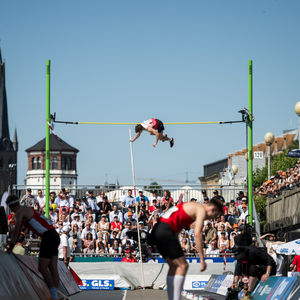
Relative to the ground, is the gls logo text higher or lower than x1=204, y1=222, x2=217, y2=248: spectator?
lower

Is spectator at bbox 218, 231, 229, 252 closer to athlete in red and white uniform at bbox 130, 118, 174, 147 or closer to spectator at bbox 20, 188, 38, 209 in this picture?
athlete in red and white uniform at bbox 130, 118, 174, 147

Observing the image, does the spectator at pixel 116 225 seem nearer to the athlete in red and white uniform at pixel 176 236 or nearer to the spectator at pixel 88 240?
the spectator at pixel 88 240

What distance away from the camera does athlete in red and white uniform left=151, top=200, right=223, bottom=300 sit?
246 inches

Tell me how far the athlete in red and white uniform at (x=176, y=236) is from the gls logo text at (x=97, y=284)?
10961mm

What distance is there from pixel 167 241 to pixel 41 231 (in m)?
2.51

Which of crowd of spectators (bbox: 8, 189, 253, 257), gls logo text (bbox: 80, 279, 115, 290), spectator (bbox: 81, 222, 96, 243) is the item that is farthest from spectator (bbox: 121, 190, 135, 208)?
gls logo text (bbox: 80, 279, 115, 290)

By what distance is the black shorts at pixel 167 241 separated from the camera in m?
6.28

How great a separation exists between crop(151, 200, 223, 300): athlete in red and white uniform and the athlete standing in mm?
2271

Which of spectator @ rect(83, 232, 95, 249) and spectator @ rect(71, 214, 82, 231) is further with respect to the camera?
spectator @ rect(71, 214, 82, 231)

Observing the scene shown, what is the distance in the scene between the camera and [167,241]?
6293mm

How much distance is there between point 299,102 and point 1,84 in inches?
4878

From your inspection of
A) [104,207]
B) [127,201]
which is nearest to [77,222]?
[104,207]

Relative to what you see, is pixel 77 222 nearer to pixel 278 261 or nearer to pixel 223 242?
pixel 223 242

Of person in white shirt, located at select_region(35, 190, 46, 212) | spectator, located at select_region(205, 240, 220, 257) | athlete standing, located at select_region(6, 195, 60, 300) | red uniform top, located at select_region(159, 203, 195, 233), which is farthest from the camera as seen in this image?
person in white shirt, located at select_region(35, 190, 46, 212)
